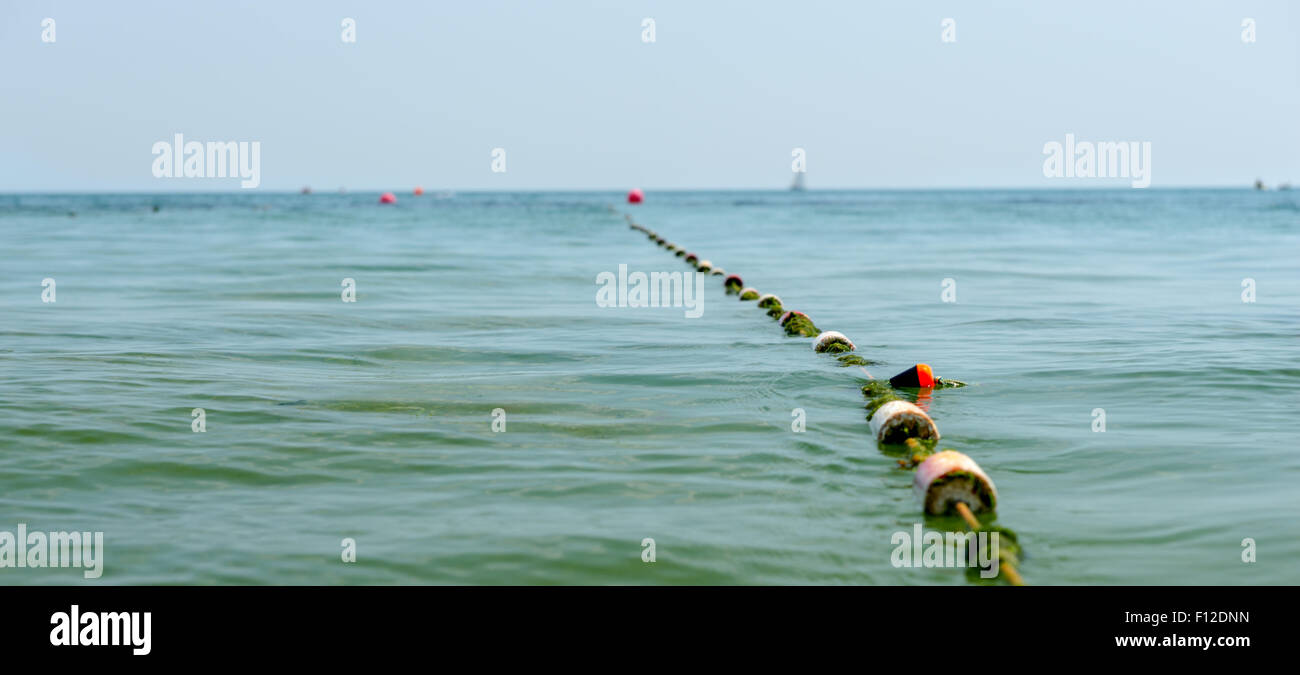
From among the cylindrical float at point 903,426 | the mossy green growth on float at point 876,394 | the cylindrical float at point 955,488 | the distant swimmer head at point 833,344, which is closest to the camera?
the cylindrical float at point 955,488

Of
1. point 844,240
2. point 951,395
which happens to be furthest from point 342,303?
point 844,240

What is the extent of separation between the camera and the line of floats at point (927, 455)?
6.30 m

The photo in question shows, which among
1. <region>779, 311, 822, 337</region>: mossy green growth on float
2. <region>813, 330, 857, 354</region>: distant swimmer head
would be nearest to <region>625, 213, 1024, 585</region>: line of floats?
<region>813, 330, 857, 354</region>: distant swimmer head

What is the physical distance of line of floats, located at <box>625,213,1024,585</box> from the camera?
630 cm

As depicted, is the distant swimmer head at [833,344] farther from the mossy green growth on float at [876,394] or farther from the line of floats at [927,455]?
the mossy green growth on float at [876,394]

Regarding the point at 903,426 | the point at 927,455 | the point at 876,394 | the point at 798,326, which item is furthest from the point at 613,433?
the point at 798,326

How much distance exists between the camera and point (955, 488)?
21.5ft

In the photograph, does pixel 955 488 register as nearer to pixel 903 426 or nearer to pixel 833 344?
pixel 903 426

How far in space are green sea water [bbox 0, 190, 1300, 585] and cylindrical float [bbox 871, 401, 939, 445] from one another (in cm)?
30

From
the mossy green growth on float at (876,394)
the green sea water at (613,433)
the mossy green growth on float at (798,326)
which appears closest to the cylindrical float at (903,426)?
the green sea water at (613,433)

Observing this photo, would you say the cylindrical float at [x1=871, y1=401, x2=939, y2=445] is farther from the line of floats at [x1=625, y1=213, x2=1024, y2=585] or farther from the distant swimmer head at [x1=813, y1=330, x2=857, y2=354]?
the distant swimmer head at [x1=813, y1=330, x2=857, y2=354]

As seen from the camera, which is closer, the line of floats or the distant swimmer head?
the line of floats

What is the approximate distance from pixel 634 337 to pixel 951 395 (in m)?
4.34
